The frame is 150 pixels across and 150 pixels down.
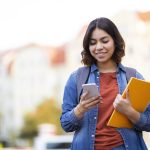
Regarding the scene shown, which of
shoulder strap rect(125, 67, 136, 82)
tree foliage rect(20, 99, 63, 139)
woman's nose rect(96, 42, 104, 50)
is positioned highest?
woman's nose rect(96, 42, 104, 50)

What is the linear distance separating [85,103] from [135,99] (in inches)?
10.4

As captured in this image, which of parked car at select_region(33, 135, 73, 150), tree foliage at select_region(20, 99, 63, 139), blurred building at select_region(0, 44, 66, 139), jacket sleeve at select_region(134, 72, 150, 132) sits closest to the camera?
jacket sleeve at select_region(134, 72, 150, 132)

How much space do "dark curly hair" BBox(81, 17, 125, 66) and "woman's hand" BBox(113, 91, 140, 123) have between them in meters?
0.29

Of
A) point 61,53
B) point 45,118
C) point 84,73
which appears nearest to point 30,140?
point 45,118

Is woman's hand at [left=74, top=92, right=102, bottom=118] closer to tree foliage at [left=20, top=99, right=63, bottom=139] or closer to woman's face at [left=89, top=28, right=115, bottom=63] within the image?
woman's face at [left=89, top=28, right=115, bottom=63]

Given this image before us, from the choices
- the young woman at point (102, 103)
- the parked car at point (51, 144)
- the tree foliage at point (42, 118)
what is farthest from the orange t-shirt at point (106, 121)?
the tree foliage at point (42, 118)

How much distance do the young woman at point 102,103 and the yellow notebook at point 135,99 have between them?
1.1 inches

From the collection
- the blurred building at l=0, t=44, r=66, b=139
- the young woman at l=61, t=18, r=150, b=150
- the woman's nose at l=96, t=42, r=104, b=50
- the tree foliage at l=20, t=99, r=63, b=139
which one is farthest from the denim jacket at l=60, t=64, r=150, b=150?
the blurred building at l=0, t=44, r=66, b=139

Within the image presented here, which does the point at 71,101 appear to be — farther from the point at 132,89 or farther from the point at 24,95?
the point at 24,95

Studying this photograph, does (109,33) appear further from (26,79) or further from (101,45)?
(26,79)

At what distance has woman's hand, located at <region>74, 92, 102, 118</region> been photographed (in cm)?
306

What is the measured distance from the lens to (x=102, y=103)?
10.3 feet

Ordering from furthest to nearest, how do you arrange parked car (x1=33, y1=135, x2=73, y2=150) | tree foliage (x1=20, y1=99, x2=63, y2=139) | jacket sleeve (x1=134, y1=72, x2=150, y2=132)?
tree foliage (x1=20, y1=99, x2=63, y2=139) < parked car (x1=33, y1=135, x2=73, y2=150) < jacket sleeve (x1=134, y1=72, x2=150, y2=132)

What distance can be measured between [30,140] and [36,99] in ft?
36.8
